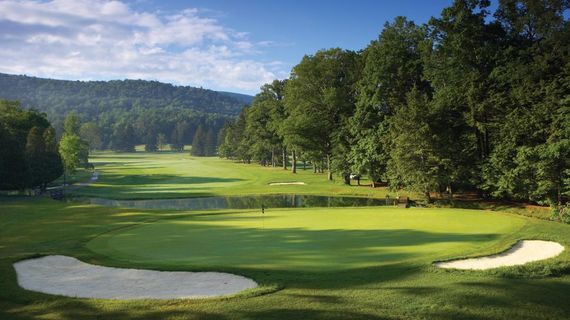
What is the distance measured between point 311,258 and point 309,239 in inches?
152

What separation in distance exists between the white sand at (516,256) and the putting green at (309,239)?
0.79 m

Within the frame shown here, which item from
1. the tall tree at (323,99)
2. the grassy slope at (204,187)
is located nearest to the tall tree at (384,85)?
the grassy slope at (204,187)

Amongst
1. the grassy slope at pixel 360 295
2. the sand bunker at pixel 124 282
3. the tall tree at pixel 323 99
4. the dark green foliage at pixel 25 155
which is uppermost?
the tall tree at pixel 323 99

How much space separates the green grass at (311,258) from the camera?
11586 mm

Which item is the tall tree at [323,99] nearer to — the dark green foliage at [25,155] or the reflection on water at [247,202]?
the reflection on water at [247,202]

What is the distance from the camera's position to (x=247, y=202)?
48094 millimetres

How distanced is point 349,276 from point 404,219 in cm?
1367

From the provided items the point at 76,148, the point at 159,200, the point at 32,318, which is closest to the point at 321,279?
the point at 32,318

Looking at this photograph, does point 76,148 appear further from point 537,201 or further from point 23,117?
point 537,201

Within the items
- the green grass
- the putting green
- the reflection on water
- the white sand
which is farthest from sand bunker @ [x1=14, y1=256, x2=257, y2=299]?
the reflection on water

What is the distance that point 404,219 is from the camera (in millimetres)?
27000

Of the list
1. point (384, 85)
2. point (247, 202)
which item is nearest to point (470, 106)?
point (384, 85)

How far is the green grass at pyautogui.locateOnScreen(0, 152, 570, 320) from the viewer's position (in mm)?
11586

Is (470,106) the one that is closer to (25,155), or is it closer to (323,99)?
(323,99)
